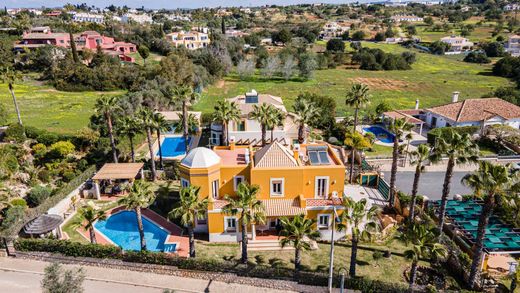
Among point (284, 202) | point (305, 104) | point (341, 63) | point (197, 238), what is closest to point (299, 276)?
point (284, 202)

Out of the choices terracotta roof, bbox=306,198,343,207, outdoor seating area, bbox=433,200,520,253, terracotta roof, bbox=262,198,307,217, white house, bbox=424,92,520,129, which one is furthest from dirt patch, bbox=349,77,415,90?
terracotta roof, bbox=262,198,307,217

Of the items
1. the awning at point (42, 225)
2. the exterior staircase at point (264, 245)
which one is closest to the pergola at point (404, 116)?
the exterior staircase at point (264, 245)

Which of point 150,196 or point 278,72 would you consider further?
point 278,72

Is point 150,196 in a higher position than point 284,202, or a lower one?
higher

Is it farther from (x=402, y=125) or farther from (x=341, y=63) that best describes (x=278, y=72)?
(x=402, y=125)

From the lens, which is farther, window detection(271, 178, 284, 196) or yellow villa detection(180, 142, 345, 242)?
window detection(271, 178, 284, 196)

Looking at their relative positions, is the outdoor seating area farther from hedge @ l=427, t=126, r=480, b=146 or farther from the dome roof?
the dome roof

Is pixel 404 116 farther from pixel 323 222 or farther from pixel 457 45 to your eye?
pixel 457 45
